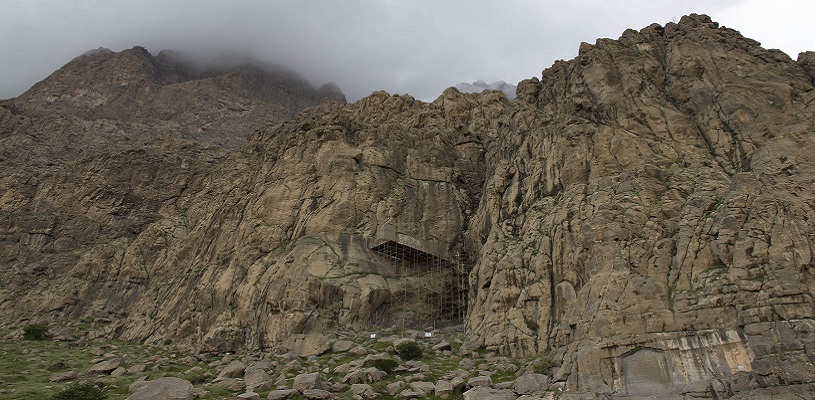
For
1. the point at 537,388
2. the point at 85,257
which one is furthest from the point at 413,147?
the point at 85,257

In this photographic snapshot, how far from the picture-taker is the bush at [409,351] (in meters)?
39.6

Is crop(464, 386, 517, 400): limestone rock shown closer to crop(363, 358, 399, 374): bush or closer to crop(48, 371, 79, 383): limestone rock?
crop(363, 358, 399, 374): bush

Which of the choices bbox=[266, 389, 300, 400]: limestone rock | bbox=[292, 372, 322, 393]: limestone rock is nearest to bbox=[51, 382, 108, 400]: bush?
bbox=[266, 389, 300, 400]: limestone rock

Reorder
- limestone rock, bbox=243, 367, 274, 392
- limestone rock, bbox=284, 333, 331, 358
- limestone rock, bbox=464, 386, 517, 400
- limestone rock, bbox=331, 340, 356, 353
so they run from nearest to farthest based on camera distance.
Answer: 1. limestone rock, bbox=464, 386, 517, 400
2. limestone rock, bbox=243, 367, 274, 392
3. limestone rock, bbox=331, 340, 356, 353
4. limestone rock, bbox=284, 333, 331, 358

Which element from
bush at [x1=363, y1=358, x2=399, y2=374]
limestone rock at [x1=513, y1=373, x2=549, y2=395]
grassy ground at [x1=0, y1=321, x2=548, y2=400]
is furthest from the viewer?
bush at [x1=363, y1=358, x2=399, y2=374]

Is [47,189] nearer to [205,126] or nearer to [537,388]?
[205,126]

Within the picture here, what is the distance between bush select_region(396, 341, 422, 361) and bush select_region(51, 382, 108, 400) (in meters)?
19.0

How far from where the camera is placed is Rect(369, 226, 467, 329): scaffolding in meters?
51.7

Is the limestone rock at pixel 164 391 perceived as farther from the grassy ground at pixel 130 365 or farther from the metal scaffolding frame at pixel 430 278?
the metal scaffolding frame at pixel 430 278

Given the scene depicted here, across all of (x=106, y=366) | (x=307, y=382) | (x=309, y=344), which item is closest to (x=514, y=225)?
(x=309, y=344)

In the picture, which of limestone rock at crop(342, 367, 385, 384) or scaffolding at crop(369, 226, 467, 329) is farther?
scaffolding at crop(369, 226, 467, 329)

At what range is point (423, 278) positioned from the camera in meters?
54.6

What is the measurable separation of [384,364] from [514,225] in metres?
17.5

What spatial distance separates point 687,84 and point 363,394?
3809 cm
